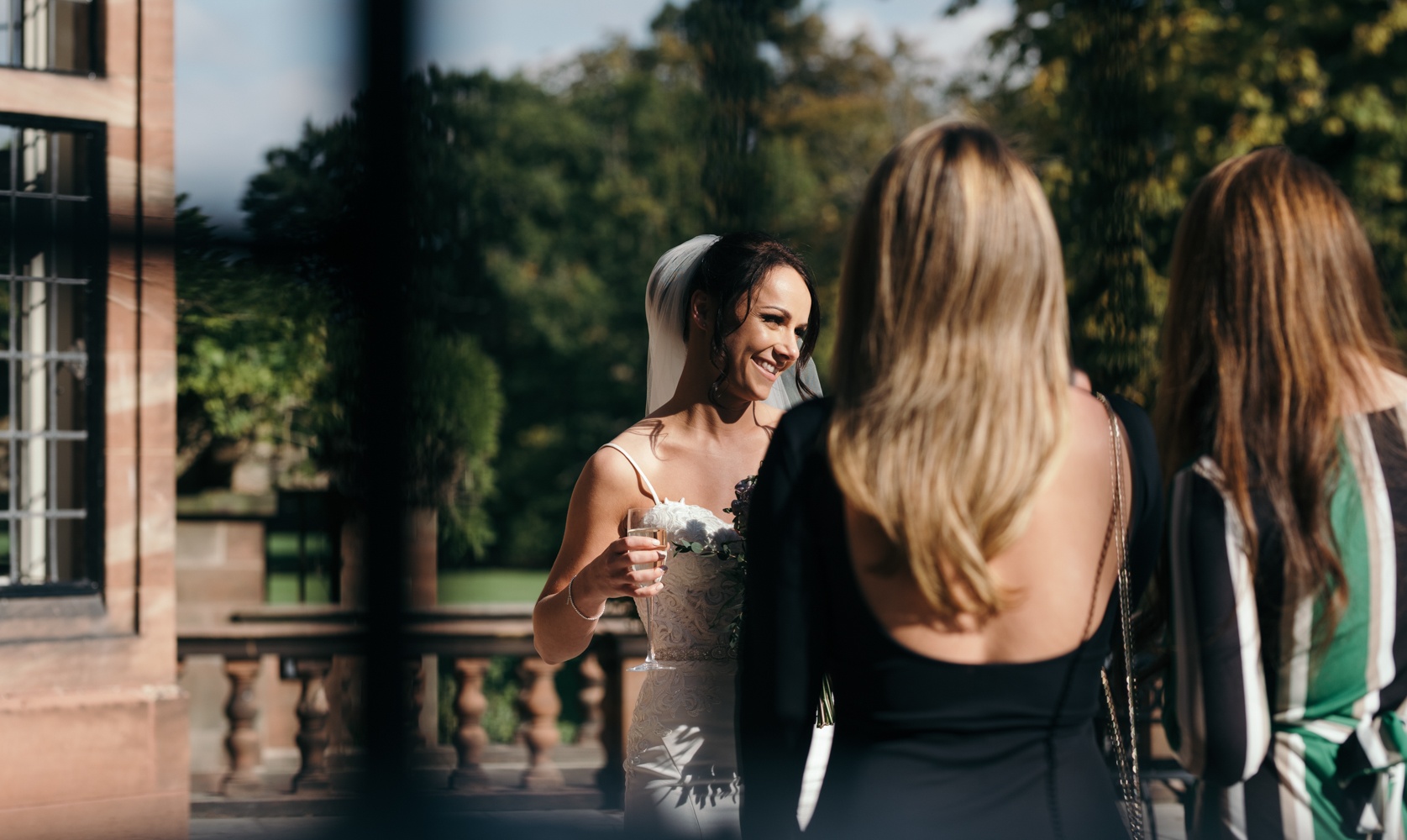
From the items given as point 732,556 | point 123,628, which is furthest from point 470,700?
point 732,556

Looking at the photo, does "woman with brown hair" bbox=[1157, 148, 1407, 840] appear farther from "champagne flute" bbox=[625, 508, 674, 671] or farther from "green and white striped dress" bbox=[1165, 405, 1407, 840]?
"champagne flute" bbox=[625, 508, 674, 671]

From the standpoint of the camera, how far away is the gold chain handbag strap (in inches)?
45.5

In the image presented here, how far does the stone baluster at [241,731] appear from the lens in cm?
530

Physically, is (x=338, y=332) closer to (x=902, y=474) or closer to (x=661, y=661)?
(x=902, y=474)

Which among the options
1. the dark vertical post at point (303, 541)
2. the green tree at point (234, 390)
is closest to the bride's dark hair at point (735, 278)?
the green tree at point (234, 390)

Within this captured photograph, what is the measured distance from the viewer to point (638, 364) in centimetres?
1938

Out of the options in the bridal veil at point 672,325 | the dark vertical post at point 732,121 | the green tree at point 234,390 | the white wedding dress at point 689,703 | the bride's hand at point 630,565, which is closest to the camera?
the bride's hand at point 630,565

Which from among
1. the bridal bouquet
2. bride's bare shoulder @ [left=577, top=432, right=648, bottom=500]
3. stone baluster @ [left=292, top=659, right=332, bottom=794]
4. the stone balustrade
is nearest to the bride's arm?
bride's bare shoulder @ [left=577, top=432, right=648, bottom=500]

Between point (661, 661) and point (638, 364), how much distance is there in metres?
17.5

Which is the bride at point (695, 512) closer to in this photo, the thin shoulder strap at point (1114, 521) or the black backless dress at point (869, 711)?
the black backless dress at point (869, 711)

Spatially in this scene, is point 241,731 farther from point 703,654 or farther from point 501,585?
point 501,585

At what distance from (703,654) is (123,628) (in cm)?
333

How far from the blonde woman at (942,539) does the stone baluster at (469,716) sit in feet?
13.6

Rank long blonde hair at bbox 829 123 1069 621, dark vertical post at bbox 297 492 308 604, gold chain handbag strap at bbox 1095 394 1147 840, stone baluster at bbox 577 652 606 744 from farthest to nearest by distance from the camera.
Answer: dark vertical post at bbox 297 492 308 604, stone baluster at bbox 577 652 606 744, gold chain handbag strap at bbox 1095 394 1147 840, long blonde hair at bbox 829 123 1069 621
